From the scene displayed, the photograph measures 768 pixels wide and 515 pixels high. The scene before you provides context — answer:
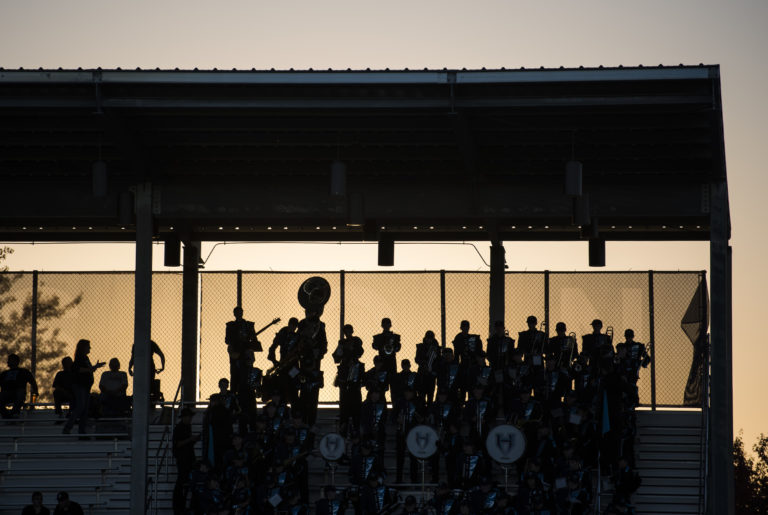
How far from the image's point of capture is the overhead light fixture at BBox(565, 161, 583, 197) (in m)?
20.0

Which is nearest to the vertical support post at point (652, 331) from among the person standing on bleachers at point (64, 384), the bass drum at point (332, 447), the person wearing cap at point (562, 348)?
the person wearing cap at point (562, 348)

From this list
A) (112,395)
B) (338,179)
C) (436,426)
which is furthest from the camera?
(112,395)

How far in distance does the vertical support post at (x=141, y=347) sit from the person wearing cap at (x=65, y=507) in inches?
37.8

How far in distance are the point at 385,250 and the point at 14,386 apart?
682 centimetres

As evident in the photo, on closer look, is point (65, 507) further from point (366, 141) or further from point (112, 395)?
point (366, 141)

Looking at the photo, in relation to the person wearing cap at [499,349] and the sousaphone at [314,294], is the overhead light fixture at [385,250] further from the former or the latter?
the person wearing cap at [499,349]

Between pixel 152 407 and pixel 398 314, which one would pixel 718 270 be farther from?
pixel 152 407

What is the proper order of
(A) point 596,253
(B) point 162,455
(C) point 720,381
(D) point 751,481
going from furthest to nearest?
(D) point 751,481
(A) point 596,253
(B) point 162,455
(C) point 720,381

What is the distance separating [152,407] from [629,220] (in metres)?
8.63

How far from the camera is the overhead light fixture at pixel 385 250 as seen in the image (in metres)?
27.0

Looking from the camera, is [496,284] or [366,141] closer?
[366,141]

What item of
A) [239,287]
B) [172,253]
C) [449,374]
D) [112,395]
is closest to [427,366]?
[449,374]

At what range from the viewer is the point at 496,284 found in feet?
87.1

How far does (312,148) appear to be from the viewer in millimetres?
22391
